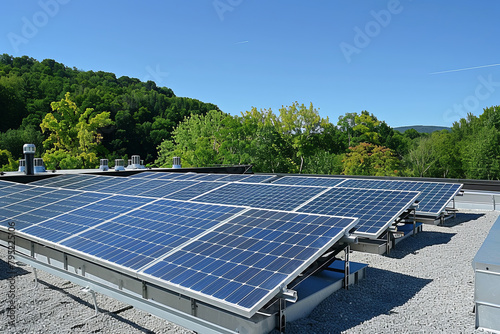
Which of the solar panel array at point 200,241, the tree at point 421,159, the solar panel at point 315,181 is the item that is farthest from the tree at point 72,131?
the tree at point 421,159

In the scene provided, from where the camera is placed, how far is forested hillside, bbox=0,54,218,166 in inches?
2867

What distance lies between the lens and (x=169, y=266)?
789cm

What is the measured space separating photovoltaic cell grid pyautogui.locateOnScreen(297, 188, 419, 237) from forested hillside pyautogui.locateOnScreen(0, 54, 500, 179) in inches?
1691

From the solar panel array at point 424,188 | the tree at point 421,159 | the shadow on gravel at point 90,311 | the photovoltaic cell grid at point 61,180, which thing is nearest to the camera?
the shadow on gravel at point 90,311

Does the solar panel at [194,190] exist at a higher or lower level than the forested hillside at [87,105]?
lower

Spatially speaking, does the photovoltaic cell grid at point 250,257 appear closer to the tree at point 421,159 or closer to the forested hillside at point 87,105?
the tree at point 421,159

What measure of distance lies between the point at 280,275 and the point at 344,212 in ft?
24.9

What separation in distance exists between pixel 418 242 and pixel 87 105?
74.4m

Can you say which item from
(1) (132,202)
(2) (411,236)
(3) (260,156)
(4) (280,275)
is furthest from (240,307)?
(3) (260,156)

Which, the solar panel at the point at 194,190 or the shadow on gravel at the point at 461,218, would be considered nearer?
the solar panel at the point at 194,190

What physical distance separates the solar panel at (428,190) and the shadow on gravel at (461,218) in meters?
1.76

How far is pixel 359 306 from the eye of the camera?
897 centimetres

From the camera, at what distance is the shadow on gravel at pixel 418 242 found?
14.3 meters

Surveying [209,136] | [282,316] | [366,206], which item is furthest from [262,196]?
[209,136]
